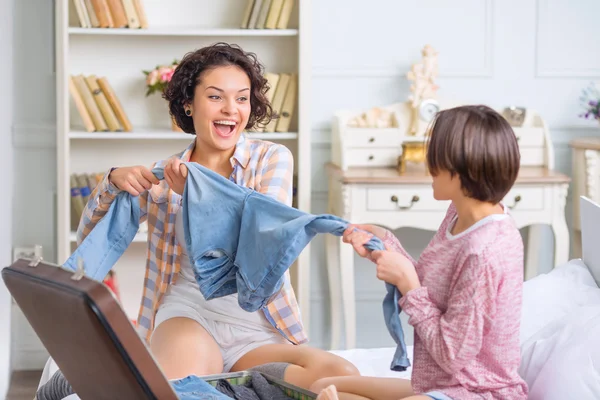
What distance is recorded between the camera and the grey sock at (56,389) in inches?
74.0

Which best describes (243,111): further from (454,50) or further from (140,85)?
(454,50)

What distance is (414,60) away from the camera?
3875 mm

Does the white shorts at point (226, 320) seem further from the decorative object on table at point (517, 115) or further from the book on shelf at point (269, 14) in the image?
the decorative object on table at point (517, 115)

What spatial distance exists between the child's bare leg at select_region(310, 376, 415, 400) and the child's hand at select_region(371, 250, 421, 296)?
0.30m

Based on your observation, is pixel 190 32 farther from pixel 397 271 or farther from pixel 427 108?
pixel 397 271

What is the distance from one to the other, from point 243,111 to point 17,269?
903 mm

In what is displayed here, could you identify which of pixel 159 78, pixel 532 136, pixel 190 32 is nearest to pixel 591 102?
pixel 532 136

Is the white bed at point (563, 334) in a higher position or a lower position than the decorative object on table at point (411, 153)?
lower

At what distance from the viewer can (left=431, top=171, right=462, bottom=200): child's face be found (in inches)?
59.9

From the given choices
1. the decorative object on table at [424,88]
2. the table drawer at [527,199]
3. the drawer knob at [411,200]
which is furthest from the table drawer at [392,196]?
the decorative object on table at [424,88]

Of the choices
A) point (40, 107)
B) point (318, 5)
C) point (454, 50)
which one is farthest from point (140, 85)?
point (454, 50)

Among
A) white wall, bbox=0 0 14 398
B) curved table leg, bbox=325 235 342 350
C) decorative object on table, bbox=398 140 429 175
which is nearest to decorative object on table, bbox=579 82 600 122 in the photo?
decorative object on table, bbox=398 140 429 175

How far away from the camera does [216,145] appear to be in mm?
2246

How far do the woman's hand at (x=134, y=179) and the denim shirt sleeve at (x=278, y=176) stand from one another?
0.95 ft
